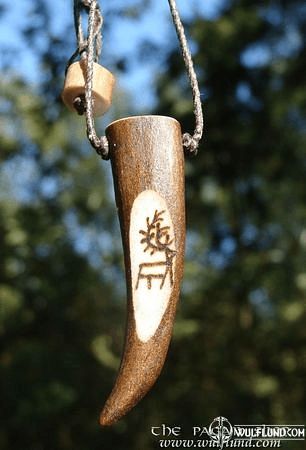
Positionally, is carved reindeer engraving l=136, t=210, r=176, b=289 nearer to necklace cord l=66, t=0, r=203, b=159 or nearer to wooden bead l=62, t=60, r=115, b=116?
necklace cord l=66, t=0, r=203, b=159

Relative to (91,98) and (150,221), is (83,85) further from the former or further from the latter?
(150,221)

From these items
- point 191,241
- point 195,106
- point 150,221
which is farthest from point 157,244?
point 191,241

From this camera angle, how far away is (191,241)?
4.32 meters

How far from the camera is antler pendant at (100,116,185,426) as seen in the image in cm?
77

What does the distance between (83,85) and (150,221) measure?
0.90ft

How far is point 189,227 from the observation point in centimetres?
417

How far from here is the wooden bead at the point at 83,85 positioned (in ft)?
3.09

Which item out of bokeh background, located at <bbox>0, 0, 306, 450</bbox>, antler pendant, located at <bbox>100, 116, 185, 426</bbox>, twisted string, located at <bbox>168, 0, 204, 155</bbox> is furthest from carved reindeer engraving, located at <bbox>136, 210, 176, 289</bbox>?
bokeh background, located at <bbox>0, 0, 306, 450</bbox>

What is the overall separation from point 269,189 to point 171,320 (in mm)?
3228

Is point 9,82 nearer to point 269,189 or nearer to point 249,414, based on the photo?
point 269,189

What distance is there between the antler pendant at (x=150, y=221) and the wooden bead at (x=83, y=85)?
16cm

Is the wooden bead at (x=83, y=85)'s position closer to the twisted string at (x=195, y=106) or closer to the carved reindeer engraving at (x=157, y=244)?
the twisted string at (x=195, y=106)

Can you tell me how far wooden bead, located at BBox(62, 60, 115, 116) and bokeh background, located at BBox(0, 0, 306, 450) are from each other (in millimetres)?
2580

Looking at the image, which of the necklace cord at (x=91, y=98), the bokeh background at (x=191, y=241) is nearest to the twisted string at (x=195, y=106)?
the necklace cord at (x=91, y=98)
